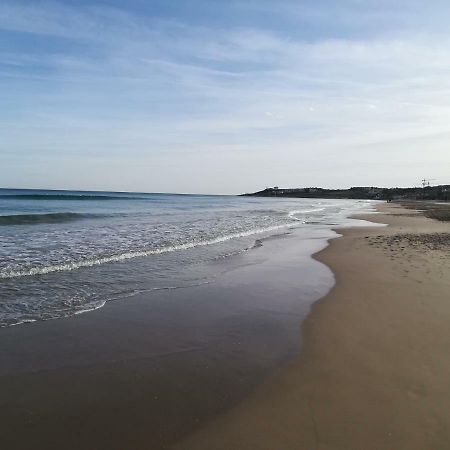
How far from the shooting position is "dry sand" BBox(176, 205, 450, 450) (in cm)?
329

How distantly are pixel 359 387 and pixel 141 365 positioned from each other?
246cm

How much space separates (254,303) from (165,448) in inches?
170

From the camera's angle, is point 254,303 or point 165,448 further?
point 254,303

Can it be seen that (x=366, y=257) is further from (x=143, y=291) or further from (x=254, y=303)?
(x=143, y=291)

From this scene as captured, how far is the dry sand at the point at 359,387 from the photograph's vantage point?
3289 mm

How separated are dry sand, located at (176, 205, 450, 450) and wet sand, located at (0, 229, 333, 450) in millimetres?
279

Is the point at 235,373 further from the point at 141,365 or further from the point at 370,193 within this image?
the point at 370,193

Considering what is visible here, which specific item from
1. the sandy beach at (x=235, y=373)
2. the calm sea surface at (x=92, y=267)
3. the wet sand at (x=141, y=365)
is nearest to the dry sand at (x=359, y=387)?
the sandy beach at (x=235, y=373)

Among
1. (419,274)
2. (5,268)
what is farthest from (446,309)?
(5,268)

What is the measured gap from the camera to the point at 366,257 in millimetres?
12555

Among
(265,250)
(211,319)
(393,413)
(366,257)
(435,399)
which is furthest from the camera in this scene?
(265,250)

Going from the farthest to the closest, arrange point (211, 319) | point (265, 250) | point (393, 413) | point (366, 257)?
1. point (265, 250)
2. point (366, 257)
3. point (211, 319)
4. point (393, 413)

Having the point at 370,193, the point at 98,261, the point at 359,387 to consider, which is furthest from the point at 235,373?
the point at 370,193

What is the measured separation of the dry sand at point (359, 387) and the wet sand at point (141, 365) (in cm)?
28
